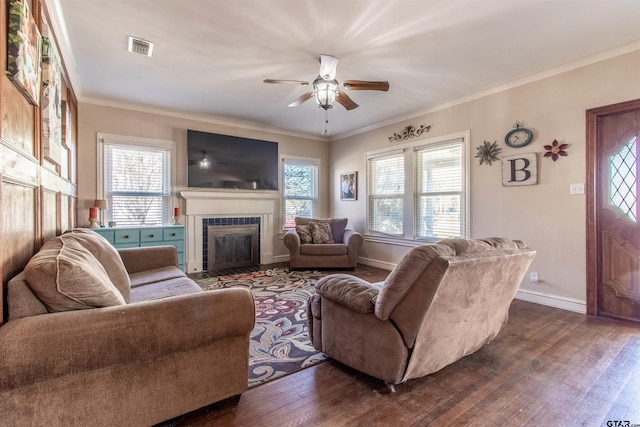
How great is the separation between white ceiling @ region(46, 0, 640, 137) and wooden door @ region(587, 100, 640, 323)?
2.30 feet

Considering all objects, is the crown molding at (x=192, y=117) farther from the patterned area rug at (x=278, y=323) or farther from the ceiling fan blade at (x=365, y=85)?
the ceiling fan blade at (x=365, y=85)

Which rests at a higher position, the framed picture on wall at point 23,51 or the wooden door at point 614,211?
the framed picture on wall at point 23,51

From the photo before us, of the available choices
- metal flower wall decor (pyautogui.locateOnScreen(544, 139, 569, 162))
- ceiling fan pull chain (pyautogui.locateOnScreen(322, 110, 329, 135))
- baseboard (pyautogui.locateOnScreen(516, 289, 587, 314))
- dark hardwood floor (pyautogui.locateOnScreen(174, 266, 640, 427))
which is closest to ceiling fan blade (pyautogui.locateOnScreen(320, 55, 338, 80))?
ceiling fan pull chain (pyautogui.locateOnScreen(322, 110, 329, 135))

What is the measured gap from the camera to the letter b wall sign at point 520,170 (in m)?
3.42

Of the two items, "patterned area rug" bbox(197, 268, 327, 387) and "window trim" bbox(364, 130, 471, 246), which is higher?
"window trim" bbox(364, 130, 471, 246)

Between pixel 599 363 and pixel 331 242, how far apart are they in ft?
12.1

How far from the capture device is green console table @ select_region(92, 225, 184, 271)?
150 inches

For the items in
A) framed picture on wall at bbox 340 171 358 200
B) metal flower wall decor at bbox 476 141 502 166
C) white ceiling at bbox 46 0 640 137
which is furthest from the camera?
framed picture on wall at bbox 340 171 358 200

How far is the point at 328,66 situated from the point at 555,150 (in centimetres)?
257

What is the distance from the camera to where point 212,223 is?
503cm

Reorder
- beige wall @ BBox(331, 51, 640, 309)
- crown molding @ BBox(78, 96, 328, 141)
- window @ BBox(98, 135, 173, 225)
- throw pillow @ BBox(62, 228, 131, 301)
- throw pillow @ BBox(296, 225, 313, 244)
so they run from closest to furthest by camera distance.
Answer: throw pillow @ BBox(62, 228, 131, 301) < beige wall @ BBox(331, 51, 640, 309) < crown molding @ BBox(78, 96, 328, 141) < window @ BBox(98, 135, 173, 225) < throw pillow @ BBox(296, 225, 313, 244)

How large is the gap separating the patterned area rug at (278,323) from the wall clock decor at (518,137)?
299 centimetres

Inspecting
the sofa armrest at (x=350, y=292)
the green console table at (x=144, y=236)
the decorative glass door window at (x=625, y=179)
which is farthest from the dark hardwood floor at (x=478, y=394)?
the green console table at (x=144, y=236)

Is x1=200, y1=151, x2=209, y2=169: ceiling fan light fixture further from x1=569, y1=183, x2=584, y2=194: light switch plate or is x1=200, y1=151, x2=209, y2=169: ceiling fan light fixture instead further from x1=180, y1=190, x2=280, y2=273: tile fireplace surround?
x1=569, y1=183, x2=584, y2=194: light switch plate
